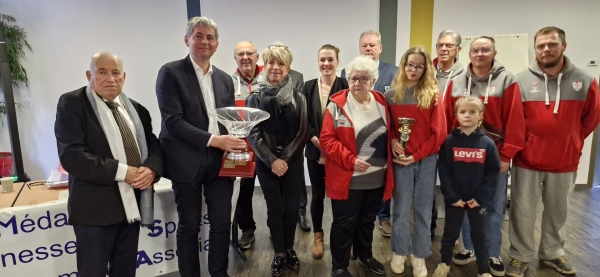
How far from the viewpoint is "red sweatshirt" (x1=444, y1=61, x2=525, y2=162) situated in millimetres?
2254

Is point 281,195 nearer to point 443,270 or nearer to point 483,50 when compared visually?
point 443,270

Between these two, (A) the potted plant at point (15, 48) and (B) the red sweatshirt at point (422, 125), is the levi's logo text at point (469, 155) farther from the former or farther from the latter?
(A) the potted plant at point (15, 48)

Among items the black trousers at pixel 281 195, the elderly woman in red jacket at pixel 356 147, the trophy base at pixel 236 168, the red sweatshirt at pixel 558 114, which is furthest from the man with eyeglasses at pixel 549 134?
the trophy base at pixel 236 168

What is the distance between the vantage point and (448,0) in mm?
4410

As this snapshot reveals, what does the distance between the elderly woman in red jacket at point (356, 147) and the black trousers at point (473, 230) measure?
47 cm

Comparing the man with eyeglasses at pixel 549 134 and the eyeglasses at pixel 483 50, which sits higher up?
the eyeglasses at pixel 483 50

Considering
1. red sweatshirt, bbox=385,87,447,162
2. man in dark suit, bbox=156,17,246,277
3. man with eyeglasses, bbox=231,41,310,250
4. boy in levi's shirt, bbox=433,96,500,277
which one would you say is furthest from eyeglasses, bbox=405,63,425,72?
man in dark suit, bbox=156,17,246,277

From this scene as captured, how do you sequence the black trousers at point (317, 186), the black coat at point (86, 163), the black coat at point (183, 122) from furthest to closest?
the black trousers at point (317, 186) < the black coat at point (183, 122) < the black coat at point (86, 163)

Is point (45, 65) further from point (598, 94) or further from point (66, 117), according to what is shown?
point (598, 94)

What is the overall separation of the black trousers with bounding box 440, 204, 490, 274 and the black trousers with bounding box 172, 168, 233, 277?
1498 mm

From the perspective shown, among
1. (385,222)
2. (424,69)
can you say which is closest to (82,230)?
(424,69)

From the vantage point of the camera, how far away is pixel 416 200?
2.35 meters

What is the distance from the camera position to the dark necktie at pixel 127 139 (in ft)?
5.69

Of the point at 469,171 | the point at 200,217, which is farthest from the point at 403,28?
the point at 200,217
